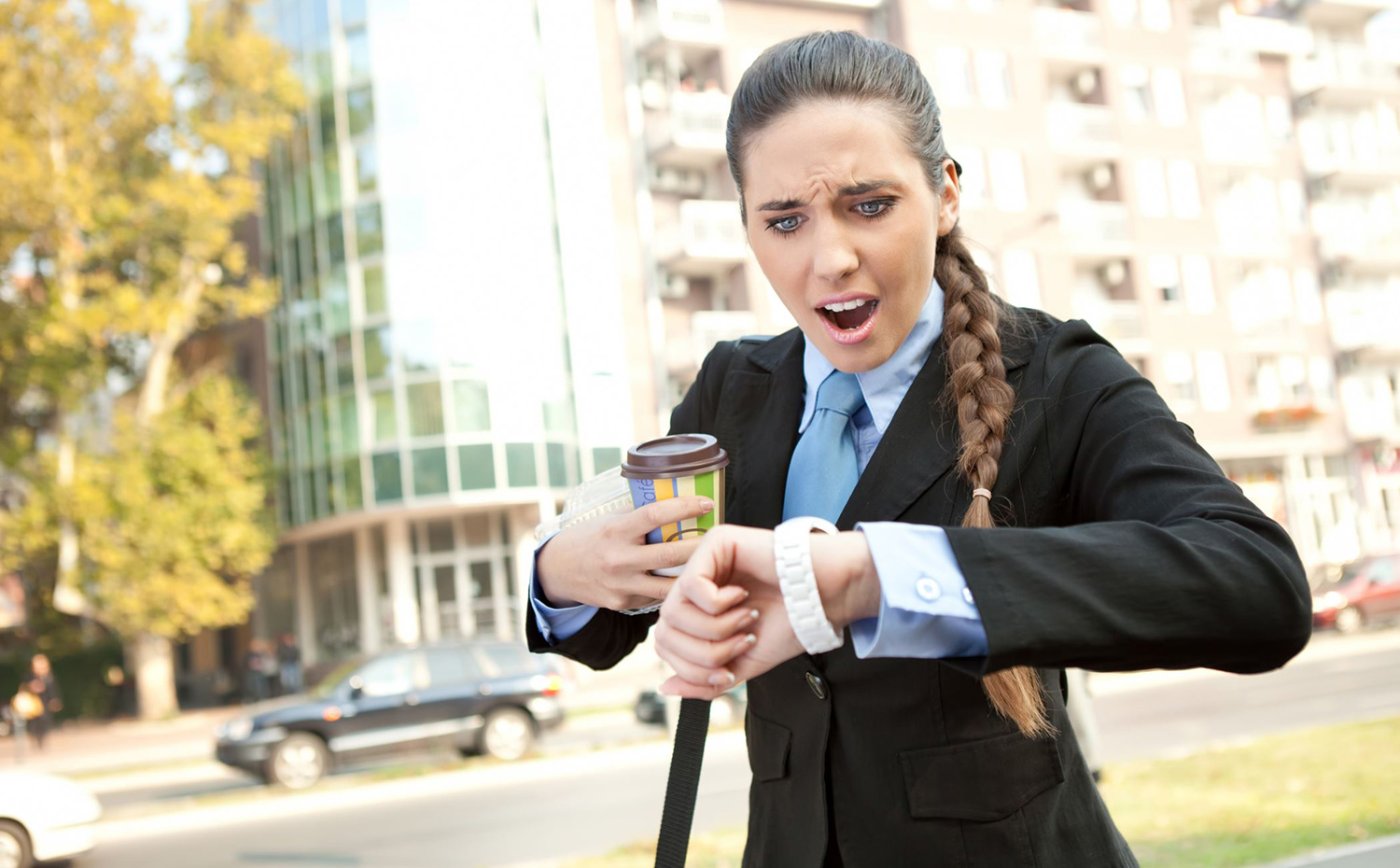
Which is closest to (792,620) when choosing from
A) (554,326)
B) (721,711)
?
(721,711)

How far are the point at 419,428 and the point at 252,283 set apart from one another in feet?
16.5

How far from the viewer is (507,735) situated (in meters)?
14.1

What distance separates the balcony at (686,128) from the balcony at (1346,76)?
21.0m

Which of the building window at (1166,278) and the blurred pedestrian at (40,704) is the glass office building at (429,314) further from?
the building window at (1166,278)

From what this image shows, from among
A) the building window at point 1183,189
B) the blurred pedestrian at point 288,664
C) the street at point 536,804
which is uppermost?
the building window at point 1183,189

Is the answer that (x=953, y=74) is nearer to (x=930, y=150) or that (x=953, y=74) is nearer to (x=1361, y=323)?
(x=1361, y=323)

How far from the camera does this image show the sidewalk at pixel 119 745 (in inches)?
742

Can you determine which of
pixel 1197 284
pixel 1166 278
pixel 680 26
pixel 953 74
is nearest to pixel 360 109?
pixel 680 26

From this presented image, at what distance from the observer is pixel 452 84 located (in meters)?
26.3

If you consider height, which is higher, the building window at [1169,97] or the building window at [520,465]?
the building window at [1169,97]

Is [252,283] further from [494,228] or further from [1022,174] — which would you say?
[1022,174]

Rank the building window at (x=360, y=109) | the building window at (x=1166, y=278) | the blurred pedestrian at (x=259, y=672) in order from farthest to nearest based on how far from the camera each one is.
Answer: the building window at (x=1166, y=278), the building window at (x=360, y=109), the blurred pedestrian at (x=259, y=672)

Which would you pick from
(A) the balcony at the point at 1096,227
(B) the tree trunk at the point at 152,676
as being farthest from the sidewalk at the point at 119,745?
(A) the balcony at the point at 1096,227

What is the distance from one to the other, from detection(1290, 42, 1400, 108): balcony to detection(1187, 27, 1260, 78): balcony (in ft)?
7.44
